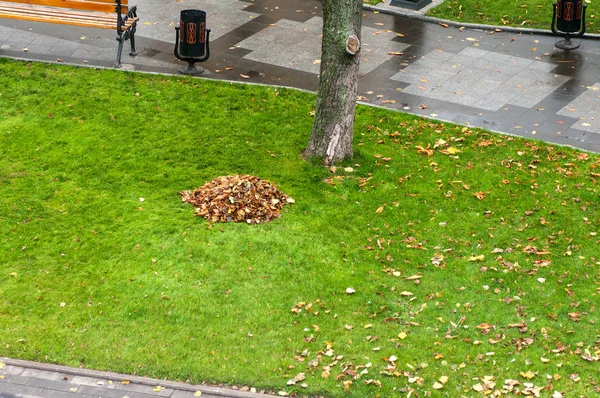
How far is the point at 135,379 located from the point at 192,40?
8033 millimetres

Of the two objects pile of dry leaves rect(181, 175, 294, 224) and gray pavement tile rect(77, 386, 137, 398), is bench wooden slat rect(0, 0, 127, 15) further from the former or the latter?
gray pavement tile rect(77, 386, 137, 398)

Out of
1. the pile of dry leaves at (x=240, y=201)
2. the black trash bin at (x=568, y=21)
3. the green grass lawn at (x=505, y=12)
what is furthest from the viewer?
the green grass lawn at (x=505, y=12)

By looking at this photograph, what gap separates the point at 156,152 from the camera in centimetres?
1337

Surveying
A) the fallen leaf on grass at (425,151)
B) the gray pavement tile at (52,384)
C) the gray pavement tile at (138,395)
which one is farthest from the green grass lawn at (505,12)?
the gray pavement tile at (52,384)

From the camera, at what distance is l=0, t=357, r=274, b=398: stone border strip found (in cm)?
905

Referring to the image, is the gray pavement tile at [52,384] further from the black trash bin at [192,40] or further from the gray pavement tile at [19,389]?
the black trash bin at [192,40]

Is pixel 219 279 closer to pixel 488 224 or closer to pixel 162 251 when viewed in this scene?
pixel 162 251

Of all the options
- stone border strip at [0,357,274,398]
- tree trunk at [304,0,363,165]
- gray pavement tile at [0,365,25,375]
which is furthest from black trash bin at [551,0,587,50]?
gray pavement tile at [0,365,25,375]

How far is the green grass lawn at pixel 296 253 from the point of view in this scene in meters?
9.46

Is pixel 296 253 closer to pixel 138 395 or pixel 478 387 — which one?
pixel 138 395

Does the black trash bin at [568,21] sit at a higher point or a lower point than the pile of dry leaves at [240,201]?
higher

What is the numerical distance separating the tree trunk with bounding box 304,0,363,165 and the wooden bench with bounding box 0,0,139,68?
4862 millimetres

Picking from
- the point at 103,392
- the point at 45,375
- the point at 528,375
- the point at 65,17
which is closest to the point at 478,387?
the point at 528,375

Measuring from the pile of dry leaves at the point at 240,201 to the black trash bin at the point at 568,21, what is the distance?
8.19m
